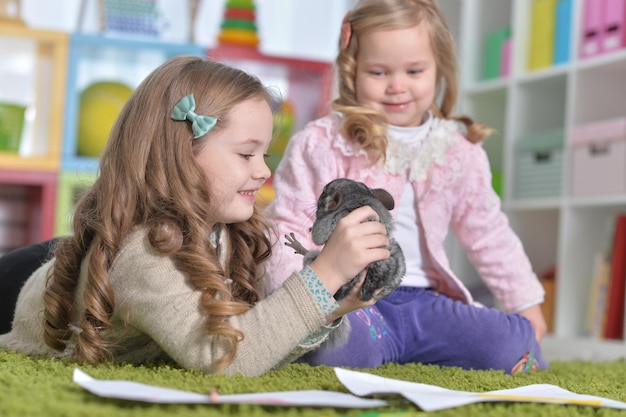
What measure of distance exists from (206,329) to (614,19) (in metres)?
1.80

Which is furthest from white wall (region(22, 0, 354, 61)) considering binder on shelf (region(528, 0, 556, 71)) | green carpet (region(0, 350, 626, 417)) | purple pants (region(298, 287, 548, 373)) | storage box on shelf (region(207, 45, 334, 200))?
green carpet (region(0, 350, 626, 417))

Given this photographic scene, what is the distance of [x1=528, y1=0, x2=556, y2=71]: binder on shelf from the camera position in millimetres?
2777

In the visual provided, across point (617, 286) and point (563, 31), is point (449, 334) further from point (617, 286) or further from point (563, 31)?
point (563, 31)

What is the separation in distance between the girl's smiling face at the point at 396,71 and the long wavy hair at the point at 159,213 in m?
0.35

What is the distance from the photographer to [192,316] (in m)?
1.09

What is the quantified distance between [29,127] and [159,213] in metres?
2.16

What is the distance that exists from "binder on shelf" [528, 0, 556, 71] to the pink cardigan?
1214 millimetres

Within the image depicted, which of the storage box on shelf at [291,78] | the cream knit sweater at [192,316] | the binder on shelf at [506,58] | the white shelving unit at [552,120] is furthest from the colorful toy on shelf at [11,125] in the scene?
the cream knit sweater at [192,316]

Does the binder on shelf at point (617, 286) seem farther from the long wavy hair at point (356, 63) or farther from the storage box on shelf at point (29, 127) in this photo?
the storage box on shelf at point (29, 127)

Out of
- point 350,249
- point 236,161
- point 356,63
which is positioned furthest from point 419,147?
point 350,249

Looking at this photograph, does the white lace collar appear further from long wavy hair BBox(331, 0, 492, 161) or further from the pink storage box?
the pink storage box

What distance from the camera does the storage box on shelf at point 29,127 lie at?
2.86 metres

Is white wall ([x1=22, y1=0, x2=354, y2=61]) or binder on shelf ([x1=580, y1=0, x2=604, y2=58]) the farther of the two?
white wall ([x1=22, y1=0, x2=354, y2=61])

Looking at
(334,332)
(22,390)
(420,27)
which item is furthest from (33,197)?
(22,390)
